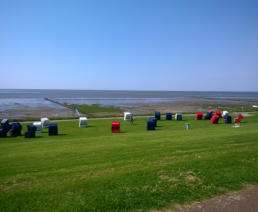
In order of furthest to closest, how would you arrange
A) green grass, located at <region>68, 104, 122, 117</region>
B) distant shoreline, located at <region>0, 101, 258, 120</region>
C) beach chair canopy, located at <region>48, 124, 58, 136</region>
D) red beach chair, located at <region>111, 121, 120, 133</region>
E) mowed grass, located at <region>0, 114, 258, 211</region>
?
green grass, located at <region>68, 104, 122, 117</region> → distant shoreline, located at <region>0, 101, 258, 120</region> → red beach chair, located at <region>111, 121, 120, 133</region> → beach chair canopy, located at <region>48, 124, 58, 136</region> → mowed grass, located at <region>0, 114, 258, 211</region>

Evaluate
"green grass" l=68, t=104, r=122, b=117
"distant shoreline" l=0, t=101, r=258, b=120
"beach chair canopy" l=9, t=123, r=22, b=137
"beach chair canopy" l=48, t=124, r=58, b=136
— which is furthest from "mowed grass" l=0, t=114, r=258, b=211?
"green grass" l=68, t=104, r=122, b=117

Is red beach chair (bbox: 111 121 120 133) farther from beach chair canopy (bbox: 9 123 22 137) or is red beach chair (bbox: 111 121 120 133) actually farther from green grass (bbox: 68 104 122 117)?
green grass (bbox: 68 104 122 117)

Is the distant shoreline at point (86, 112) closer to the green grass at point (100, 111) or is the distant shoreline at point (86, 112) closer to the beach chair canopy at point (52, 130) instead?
the green grass at point (100, 111)

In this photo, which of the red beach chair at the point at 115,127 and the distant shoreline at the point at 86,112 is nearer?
the red beach chair at the point at 115,127

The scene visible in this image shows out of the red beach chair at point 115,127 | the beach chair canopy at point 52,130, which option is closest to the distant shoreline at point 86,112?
the beach chair canopy at point 52,130

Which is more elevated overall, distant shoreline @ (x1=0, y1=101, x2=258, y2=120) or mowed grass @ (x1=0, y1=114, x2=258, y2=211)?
mowed grass @ (x1=0, y1=114, x2=258, y2=211)

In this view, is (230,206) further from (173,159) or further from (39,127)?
(39,127)

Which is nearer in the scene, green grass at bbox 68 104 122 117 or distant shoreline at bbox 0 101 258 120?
distant shoreline at bbox 0 101 258 120

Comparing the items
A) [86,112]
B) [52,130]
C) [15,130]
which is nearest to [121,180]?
[52,130]

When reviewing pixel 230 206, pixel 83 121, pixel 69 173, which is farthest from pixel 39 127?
pixel 230 206

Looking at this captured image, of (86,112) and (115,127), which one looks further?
(86,112)

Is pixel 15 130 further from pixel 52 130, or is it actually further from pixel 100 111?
pixel 100 111

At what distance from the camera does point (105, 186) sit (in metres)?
5.72

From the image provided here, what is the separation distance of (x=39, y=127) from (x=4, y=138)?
325cm
